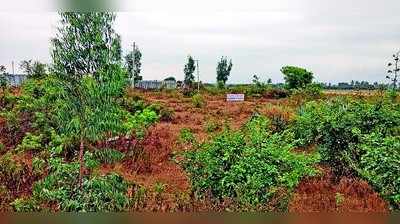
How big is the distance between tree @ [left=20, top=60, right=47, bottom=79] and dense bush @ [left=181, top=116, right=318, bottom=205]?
0.90 metres

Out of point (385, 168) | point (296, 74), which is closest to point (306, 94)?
point (296, 74)

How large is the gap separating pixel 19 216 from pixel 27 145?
280 cm

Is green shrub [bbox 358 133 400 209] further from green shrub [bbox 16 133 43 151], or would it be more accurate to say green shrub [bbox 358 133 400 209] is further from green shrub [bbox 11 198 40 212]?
green shrub [bbox 16 133 43 151]

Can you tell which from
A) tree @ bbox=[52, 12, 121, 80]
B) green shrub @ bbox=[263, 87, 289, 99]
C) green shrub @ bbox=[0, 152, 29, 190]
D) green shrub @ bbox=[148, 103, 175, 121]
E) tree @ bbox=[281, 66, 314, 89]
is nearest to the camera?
tree @ bbox=[52, 12, 121, 80]

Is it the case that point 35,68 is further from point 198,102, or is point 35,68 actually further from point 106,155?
point 198,102

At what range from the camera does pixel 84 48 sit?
84.1 inches

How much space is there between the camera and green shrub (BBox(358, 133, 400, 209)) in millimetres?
2609

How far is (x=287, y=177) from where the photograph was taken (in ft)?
9.09

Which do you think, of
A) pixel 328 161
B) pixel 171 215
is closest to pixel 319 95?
pixel 328 161

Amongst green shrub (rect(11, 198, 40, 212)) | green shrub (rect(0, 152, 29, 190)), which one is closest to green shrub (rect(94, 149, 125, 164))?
green shrub (rect(11, 198, 40, 212))

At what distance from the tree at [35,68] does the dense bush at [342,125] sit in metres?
1.74

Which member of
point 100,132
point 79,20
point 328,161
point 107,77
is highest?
point 79,20

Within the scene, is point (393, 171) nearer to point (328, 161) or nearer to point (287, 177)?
point (287, 177)

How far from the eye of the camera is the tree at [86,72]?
2.09 metres
